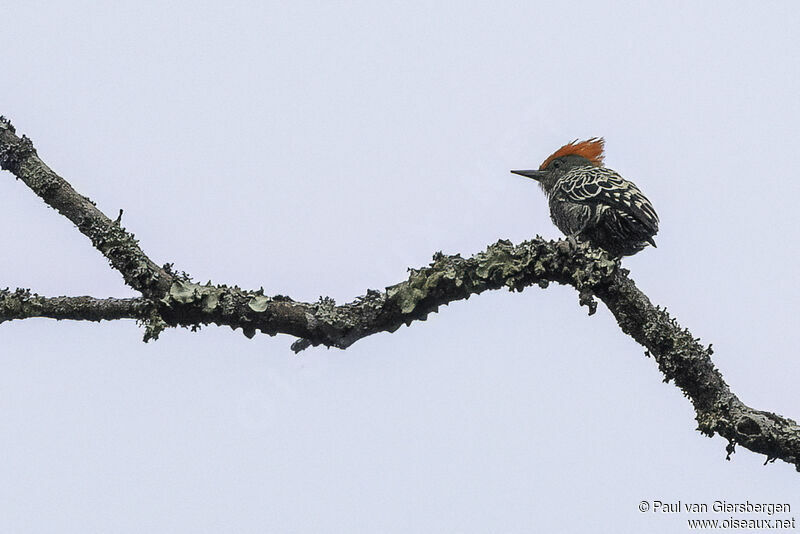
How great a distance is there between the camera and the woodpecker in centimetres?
661

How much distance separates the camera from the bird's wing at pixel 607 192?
662cm

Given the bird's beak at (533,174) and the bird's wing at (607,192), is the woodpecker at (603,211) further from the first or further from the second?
the bird's beak at (533,174)

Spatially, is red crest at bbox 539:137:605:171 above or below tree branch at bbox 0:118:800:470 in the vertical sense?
above

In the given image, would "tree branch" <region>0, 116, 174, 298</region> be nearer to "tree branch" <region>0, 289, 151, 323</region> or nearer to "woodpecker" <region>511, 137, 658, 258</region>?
"tree branch" <region>0, 289, 151, 323</region>

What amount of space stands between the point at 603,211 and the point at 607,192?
212 mm

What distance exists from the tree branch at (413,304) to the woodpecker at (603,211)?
1527mm

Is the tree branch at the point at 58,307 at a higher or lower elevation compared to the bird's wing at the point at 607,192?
lower

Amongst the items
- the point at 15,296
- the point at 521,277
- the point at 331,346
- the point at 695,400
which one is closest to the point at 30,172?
the point at 15,296

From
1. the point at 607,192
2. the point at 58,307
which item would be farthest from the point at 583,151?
the point at 58,307

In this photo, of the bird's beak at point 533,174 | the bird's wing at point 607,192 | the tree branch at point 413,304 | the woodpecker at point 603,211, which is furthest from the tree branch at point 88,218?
the bird's beak at point 533,174

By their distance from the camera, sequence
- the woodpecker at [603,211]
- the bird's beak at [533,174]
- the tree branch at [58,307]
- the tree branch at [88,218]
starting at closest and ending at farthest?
the tree branch at [58,307] → the tree branch at [88,218] → the woodpecker at [603,211] → the bird's beak at [533,174]

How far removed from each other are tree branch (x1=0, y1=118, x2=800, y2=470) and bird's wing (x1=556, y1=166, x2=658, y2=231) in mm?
1879

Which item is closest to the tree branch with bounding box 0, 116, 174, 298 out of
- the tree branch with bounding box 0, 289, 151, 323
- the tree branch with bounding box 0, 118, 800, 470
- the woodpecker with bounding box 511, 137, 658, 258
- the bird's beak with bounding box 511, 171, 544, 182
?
the tree branch with bounding box 0, 118, 800, 470

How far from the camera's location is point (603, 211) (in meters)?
6.72
